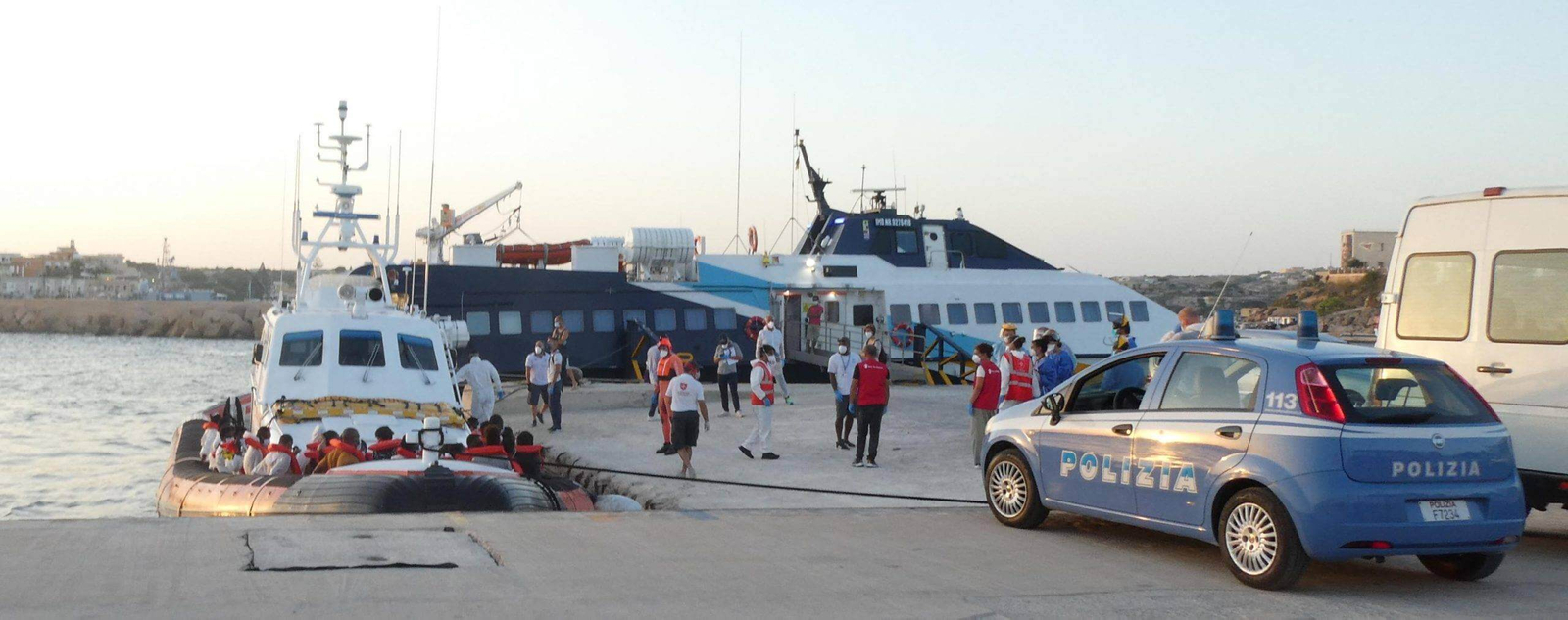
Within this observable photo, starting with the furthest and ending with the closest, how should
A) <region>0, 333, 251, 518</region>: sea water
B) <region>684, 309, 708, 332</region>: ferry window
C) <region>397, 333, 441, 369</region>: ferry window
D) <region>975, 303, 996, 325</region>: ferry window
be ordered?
1. <region>975, 303, 996, 325</region>: ferry window
2. <region>684, 309, 708, 332</region>: ferry window
3. <region>0, 333, 251, 518</region>: sea water
4. <region>397, 333, 441, 369</region>: ferry window

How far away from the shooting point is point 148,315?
120 m

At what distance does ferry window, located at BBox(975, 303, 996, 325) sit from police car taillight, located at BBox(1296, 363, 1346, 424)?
2553 centimetres

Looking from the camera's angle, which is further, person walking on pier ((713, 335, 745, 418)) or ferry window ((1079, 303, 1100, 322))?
ferry window ((1079, 303, 1100, 322))

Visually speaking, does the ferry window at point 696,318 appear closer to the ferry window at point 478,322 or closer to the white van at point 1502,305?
the ferry window at point 478,322

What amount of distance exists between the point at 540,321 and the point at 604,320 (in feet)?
4.80

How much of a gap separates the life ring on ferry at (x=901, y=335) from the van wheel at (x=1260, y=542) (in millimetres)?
24016

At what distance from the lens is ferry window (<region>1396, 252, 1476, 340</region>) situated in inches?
380

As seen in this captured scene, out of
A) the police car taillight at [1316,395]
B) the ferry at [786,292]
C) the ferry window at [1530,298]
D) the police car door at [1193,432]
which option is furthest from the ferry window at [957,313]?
the police car taillight at [1316,395]

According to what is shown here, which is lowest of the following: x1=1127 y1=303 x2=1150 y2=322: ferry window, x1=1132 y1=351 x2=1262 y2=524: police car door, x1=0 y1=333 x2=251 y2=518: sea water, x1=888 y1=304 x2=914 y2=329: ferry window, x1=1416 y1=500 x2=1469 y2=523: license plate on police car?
x1=0 y1=333 x2=251 y2=518: sea water

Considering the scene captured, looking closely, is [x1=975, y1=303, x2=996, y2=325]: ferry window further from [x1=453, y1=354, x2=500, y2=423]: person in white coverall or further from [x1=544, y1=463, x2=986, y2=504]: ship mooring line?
[x1=544, y1=463, x2=986, y2=504]: ship mooring line

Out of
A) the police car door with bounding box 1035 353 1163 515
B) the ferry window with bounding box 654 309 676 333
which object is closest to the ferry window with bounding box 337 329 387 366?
the police car door with bounding box 1035 353 1163 515

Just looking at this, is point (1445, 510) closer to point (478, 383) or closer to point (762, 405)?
point (762, 405)

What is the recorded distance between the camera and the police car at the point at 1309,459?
714cm

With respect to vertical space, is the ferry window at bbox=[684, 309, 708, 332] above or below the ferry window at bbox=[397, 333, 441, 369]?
above
